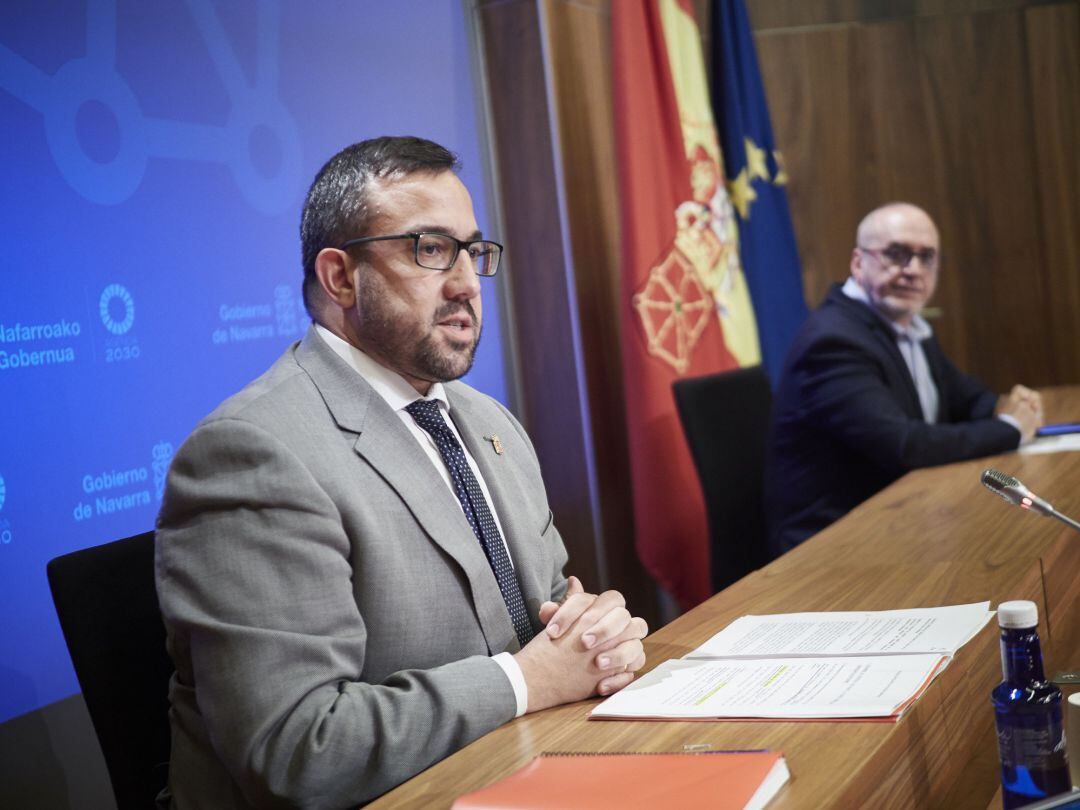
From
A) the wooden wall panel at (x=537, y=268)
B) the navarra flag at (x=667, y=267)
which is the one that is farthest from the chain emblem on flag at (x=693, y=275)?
the wooden wall panel at (x=537, y=268)

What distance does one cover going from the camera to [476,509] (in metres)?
1.72

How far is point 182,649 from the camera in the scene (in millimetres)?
1498

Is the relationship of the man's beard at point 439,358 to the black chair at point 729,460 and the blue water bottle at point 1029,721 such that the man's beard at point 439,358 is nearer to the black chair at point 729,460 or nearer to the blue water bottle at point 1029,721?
the blue water bottle at point 1029,721

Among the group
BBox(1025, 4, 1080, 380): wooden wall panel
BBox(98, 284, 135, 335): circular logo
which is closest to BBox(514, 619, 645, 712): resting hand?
BBox(98, 284, 135, 335): circular logo

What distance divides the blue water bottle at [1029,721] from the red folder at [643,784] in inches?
9.6

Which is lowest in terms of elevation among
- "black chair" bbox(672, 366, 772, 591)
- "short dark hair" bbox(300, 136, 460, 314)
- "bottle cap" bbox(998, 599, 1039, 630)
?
"black chair" bbox(672, 366, 772, 591)

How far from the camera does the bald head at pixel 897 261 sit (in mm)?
3646

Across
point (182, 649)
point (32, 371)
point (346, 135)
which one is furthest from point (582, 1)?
point (182, 649)

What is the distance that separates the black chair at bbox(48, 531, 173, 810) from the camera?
152 cm

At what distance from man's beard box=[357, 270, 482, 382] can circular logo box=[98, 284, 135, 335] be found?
39.1 inches

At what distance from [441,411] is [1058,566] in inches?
44.8

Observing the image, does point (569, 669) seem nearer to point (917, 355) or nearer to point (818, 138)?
point (917, 355)

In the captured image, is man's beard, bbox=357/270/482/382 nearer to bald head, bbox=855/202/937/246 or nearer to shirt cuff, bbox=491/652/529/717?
shirt cuff, bbox=491/652/529/717

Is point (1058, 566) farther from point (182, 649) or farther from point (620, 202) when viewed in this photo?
point (620, 202)
